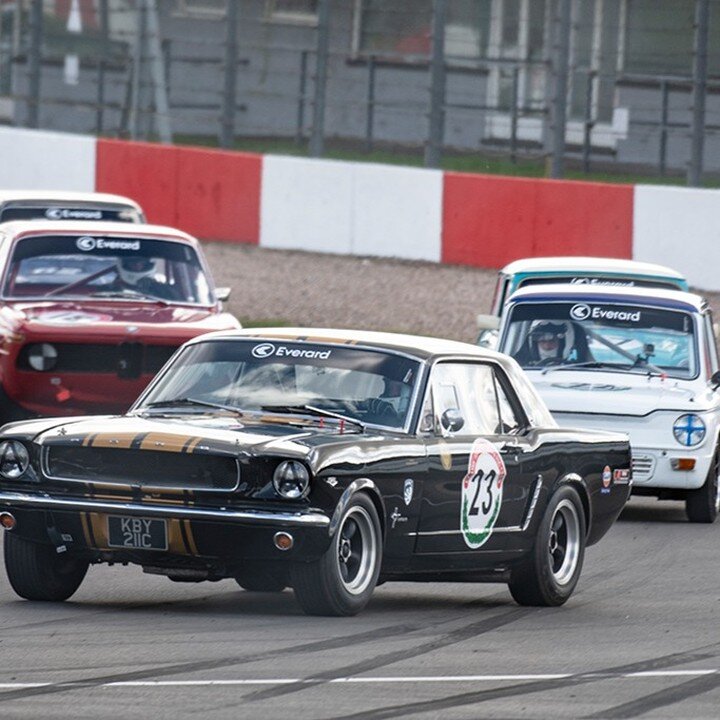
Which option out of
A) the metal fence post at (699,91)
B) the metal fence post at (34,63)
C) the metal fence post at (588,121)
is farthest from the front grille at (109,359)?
the metal fence post at (34,63)

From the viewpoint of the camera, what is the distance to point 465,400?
9125mm

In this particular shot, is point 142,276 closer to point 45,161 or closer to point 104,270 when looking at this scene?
point 104,270

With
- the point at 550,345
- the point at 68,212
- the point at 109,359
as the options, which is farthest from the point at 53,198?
the point at 550,345

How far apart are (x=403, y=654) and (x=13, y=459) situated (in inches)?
75.8

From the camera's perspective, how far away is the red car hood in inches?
531

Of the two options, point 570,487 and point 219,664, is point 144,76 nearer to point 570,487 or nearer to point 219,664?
point 570,487

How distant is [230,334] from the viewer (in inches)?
361

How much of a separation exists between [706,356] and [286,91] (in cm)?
1965

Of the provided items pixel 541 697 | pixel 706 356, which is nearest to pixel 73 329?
pixel 706 356

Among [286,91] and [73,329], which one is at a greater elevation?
[286,91]

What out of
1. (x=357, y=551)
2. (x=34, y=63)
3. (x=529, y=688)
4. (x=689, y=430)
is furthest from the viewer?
(x=34, y=63)

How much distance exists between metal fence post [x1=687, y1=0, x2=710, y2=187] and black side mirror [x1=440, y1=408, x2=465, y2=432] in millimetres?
13750

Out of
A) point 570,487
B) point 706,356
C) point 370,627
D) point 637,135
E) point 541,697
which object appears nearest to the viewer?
point 541,697

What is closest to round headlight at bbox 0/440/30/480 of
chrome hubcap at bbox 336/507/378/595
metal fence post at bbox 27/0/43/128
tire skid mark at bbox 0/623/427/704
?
chrome hubcap at bbox 336/507/378/595
